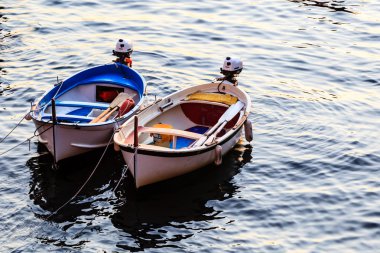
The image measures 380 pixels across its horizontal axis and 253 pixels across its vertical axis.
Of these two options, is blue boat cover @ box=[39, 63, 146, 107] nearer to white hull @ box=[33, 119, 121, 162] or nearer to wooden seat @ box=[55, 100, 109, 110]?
wooden seat @ box=[55, 100, 109, 110]

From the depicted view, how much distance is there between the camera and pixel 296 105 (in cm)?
2708

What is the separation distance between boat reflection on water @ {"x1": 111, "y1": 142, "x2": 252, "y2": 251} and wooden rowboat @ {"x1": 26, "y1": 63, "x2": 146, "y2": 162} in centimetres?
170

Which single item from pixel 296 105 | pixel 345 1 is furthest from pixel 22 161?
pixel 345 1

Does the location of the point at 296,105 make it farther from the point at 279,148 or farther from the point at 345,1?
the point at 345,1

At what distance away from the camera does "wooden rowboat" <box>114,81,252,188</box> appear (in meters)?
20.5

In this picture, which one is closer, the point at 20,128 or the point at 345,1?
the point at 20,128

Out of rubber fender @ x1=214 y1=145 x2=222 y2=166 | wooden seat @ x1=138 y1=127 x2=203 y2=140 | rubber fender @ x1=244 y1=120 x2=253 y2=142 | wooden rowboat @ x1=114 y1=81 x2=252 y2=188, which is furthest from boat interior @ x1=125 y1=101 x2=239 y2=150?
rubber fender @ x1=214 y1=145 x2=222 y2=166

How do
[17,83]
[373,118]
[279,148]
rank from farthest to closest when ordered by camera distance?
[17,83], [373,118], [279,148]

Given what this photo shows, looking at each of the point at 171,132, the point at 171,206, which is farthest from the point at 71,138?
the point at 171,206

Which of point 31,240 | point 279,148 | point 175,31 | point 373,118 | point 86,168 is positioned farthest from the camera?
point 175,31

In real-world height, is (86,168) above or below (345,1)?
below

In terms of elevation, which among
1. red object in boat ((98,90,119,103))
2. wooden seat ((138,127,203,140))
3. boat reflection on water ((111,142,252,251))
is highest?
red object in boat ((98,90,119,103))

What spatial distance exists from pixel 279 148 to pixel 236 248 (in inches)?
226

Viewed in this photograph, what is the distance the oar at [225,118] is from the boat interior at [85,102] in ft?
9.47
